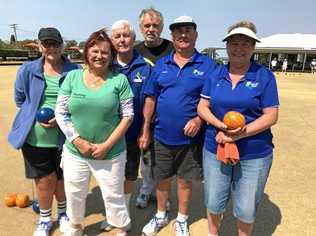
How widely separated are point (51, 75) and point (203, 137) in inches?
63.2

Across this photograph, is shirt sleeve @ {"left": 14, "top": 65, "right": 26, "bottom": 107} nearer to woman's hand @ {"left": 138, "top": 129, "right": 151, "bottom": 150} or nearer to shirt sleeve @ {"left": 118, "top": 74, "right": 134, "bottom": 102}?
shirt sleeve @ {"left": 118, "top": 74, "right": 134, "bottom": 102}

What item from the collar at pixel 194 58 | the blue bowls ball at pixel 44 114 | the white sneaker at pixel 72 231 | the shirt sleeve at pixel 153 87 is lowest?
the white sneaker at pixel 72 231

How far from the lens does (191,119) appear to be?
332 centimetres

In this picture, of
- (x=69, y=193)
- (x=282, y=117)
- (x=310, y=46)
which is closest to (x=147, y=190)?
(x=69, y=193)

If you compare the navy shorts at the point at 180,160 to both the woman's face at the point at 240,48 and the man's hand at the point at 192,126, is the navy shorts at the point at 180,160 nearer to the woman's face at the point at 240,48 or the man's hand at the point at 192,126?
the man's hand at the point at 192,126

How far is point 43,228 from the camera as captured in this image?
143 inches

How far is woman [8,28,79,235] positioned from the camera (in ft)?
10.9

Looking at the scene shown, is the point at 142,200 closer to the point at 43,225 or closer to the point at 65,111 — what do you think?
the point at 43,225

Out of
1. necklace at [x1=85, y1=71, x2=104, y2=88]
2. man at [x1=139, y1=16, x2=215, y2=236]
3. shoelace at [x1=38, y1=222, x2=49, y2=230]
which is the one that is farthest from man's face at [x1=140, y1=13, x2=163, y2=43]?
shoelace at [x1=38, y1=222, x2=49, y2=230]

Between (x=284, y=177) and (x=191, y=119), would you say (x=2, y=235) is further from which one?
(x=284, y=177)

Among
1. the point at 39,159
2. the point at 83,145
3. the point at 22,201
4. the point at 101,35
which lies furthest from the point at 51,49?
the point at 22,201

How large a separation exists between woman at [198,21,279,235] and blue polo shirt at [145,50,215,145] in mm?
205

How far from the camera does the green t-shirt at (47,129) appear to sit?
3354 millimetres

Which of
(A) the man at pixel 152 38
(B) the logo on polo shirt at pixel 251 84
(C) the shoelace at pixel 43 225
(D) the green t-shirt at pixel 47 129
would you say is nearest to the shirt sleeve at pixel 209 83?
(B) the logo on polo shirt at pixel 251 84
